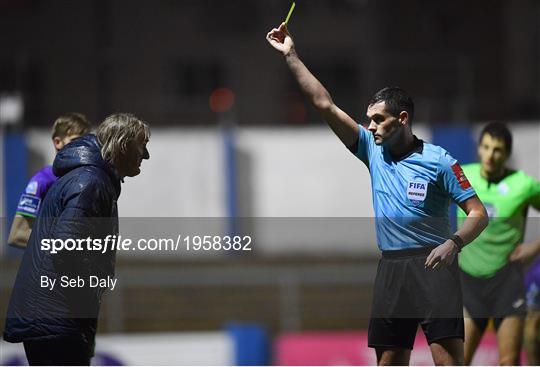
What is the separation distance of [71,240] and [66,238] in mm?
22

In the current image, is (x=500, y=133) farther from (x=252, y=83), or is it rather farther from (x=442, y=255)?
(x=252, y=83)

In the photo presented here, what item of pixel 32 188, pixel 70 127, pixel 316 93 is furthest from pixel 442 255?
pixel 32 188

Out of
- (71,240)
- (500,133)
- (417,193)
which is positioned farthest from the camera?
(500,133)

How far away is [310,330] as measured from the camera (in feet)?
38.3

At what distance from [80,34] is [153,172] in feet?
29.2

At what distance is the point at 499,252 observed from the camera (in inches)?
253

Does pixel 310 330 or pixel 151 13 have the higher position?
pixel 151 13

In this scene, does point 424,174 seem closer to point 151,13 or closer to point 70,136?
point 70,136

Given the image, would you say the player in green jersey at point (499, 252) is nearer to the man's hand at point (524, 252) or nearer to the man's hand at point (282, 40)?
the man's hand at point (524, 252)

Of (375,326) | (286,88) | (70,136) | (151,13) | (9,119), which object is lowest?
(375,326)

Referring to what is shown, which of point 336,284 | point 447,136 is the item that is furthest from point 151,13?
point 336,284

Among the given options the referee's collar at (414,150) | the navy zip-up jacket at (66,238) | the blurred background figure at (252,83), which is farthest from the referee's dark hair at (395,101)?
the blurred background figure at (252,83)

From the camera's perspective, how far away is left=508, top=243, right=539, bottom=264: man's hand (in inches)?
255

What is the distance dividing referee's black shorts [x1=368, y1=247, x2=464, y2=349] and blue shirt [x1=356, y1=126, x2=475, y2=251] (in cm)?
8
